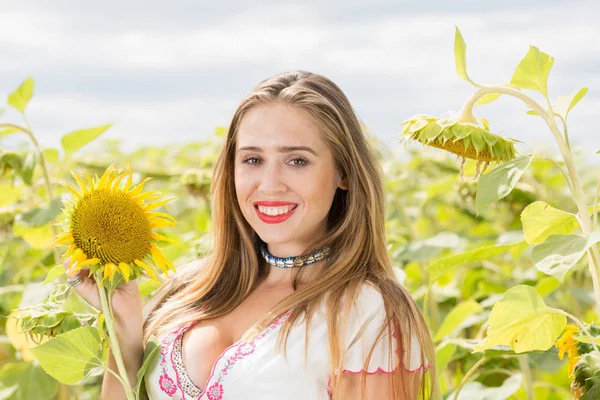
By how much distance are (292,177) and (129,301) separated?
0.33 m

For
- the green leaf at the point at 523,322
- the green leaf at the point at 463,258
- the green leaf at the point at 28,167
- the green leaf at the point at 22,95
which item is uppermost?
the green leaf at the point at 22,95

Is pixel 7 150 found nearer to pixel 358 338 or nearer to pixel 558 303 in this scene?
pixel 358 338

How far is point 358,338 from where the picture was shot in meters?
1.31

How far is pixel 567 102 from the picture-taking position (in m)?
1.25

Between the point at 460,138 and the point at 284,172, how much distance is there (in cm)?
37

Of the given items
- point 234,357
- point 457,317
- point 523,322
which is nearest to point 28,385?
point 234,357

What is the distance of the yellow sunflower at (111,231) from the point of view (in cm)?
116

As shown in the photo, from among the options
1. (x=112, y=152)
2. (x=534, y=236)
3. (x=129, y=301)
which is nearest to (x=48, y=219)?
(x=129, y=301)

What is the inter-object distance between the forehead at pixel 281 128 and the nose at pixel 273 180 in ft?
0.13

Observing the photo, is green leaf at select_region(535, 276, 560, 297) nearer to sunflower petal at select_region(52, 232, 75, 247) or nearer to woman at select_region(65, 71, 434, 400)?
woman at select_region(65, 71, 434, 400)

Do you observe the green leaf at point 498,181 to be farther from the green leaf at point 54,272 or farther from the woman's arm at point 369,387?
the green leaf at point 54,272

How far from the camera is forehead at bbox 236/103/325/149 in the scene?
145 centimetres

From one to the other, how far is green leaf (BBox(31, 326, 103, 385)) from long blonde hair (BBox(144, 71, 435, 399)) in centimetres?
26

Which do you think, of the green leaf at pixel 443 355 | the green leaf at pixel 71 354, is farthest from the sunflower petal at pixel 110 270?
the green leaf at pixel 443 355
